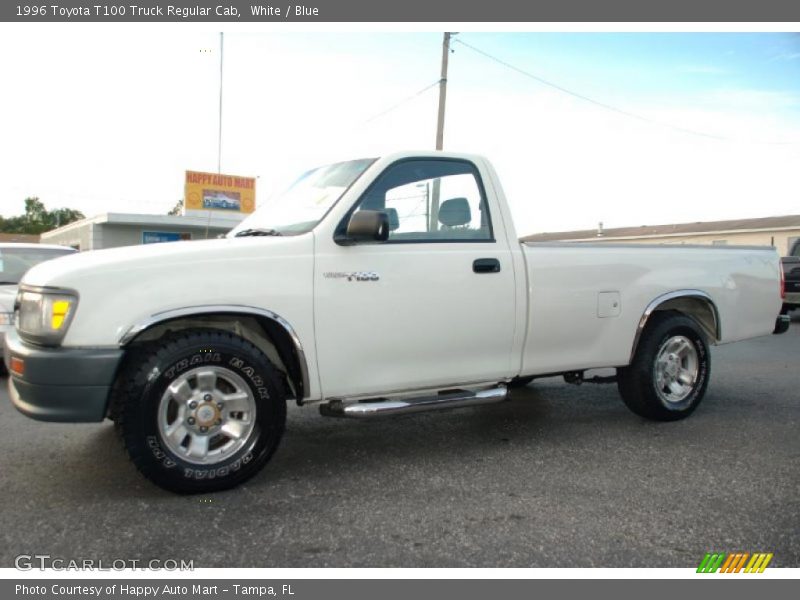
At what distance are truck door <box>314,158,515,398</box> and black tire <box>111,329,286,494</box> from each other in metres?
0.40

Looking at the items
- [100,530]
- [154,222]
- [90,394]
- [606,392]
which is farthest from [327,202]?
[154,222]

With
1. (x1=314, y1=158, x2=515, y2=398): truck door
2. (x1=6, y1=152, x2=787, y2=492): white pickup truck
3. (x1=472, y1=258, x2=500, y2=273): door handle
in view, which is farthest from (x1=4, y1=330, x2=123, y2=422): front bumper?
(x1=472, y1=258, x2=500, y2=273): door handle

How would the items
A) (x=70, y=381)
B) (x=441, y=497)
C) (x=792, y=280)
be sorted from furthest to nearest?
1. (x=792, y=280)
2. (x=441, y=497)
3. (x=70, y=381)

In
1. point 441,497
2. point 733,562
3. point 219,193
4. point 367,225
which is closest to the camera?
point 733,562

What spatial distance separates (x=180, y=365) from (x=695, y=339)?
3.96 meters

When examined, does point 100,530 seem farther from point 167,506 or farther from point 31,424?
point 31,424

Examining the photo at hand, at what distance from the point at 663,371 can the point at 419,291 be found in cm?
233

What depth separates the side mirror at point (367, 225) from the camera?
368 centimetres

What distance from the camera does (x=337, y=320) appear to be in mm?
3799

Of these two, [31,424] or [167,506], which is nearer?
[167,506]

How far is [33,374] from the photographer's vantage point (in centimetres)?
328

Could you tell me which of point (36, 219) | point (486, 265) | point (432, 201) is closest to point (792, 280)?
point (486, 265)

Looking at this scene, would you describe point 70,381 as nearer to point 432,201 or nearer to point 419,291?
point 419,291

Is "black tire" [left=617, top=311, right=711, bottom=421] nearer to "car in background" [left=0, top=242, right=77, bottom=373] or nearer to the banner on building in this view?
"car in background" [left=0, top=242, right=77, bottom=373]
